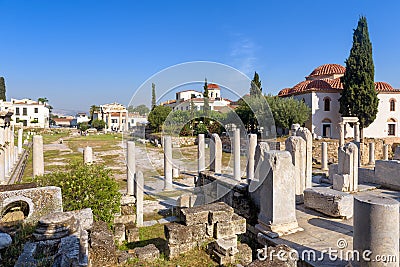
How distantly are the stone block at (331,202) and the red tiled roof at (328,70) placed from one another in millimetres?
34644

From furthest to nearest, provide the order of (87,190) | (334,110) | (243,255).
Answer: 1. (334,110)
2. (87,190)
3. (243,255)

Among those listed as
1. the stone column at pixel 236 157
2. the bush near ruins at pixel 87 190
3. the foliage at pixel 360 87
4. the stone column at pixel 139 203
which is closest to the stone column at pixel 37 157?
the bush near ruins at pixel 87 190

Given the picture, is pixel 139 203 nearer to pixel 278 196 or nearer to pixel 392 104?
pixel 278 196

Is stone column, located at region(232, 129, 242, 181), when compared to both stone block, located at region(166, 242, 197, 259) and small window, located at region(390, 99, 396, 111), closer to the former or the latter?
stone block, located at region(166, 242, 197, 259)

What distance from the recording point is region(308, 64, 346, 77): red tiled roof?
37344 mm

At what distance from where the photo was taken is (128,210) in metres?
8.57

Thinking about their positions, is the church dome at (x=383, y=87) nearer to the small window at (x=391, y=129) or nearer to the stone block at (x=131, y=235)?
the small window at (x=391, y=129)

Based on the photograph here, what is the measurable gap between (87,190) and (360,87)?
29.7 m

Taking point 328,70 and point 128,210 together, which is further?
point 328,70

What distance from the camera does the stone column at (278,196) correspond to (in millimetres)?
5906

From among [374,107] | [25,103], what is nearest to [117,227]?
[374,107]

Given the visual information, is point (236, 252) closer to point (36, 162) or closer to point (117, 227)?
point (117, 227)

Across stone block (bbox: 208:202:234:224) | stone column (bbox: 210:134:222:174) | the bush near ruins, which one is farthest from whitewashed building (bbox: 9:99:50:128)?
stone block (bbox: 208:202:234:224)

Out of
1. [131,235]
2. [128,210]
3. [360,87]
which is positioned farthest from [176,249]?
[360,87]
